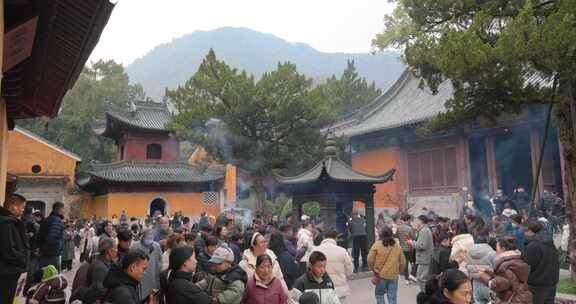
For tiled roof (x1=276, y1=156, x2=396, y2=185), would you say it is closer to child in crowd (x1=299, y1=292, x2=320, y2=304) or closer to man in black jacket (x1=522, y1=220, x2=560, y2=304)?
man in black jacket (x1=522, y1=220, x2=560, y2=304)

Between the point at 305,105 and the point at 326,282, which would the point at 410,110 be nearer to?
the point at 305,105

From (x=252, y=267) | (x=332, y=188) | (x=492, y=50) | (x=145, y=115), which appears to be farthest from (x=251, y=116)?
(x=252, y=267)

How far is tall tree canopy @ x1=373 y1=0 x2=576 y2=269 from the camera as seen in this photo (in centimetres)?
698

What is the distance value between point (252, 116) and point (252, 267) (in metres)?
15.7

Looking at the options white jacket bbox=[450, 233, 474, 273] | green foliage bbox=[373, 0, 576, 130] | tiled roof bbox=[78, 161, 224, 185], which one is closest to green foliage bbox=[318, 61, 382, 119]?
tiled roof bbox=[78, 161, 224, 185]

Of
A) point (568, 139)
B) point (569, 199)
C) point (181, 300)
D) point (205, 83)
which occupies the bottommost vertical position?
point (181, 300)

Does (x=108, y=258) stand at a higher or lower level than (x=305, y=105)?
lower

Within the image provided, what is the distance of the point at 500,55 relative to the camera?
23.8 feet

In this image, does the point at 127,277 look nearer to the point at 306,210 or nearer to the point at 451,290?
the point at 451,290

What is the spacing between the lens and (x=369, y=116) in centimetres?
2527

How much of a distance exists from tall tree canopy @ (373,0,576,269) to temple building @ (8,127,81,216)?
2442 centimetres

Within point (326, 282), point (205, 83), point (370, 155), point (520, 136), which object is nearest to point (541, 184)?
point (520, 136)

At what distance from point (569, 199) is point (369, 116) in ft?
55.7

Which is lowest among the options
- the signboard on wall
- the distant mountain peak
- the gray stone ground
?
the gray stone ground
